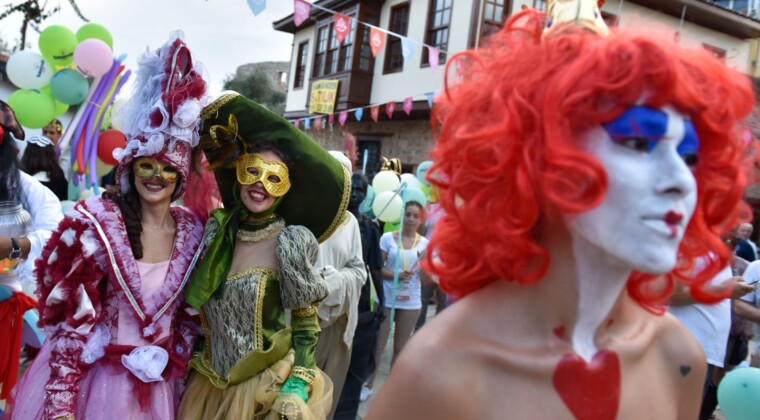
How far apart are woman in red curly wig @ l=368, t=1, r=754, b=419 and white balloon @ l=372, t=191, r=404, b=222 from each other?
15.2 feet

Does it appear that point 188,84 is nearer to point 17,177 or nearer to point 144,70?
point 144,70

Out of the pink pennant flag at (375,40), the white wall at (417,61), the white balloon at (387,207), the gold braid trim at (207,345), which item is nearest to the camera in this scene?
the gold braid trim at (207,345)

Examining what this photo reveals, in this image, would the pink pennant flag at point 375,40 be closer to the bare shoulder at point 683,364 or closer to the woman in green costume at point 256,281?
the woman in green costume at point 256,281

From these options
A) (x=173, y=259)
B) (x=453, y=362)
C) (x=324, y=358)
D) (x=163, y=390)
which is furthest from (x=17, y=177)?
(x=453, y=362)

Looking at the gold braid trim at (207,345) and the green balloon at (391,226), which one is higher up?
the green balloon at (391,226)

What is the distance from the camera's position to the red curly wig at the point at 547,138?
1.14 metres

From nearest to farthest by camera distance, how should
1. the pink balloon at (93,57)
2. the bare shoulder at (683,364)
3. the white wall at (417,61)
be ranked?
the bare shoulder at (683,364) < the pink balloon at (93,57) < the white wall at (417,61)

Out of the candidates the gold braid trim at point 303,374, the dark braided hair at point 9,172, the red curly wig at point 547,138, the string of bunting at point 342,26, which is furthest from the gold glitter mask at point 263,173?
the string of bunting at point 342,26

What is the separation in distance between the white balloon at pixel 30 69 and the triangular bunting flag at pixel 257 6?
2.03m

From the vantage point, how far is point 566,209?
3.71ft

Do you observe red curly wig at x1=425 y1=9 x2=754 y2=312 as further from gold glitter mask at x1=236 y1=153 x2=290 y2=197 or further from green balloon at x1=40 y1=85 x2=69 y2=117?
green balloon at x1=40 y1=85 x2=69 y2=117

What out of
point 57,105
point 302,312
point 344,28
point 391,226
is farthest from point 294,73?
point 302,312

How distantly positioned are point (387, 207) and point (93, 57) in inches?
117

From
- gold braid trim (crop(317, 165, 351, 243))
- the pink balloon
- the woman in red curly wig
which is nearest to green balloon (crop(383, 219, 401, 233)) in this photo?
the pink balloon
